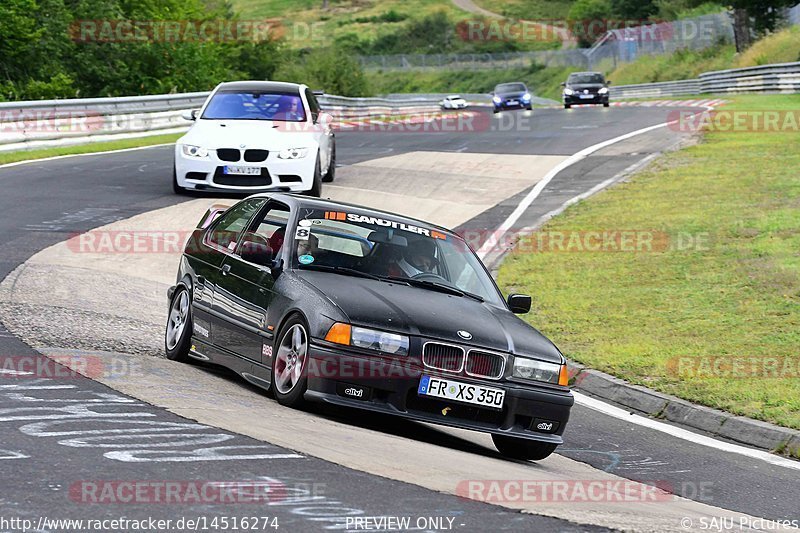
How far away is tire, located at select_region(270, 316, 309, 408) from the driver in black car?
1.17 m

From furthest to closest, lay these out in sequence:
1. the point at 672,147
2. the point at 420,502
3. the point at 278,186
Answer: the point at 672,147 < the point at 278,186 < the point at 420,502

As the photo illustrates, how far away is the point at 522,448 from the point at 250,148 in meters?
11.0

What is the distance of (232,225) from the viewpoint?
9.89m

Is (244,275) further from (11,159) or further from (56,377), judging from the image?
(11,159)

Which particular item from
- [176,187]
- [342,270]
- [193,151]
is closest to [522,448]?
[342,270]

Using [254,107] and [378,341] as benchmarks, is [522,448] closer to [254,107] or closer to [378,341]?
[378,341]

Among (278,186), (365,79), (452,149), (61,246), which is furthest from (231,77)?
(61,246)

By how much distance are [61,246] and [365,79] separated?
46.0 m

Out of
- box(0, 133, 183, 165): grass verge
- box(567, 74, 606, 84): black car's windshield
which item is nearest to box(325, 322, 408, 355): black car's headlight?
box(0, 133, 183, 165): grass verge

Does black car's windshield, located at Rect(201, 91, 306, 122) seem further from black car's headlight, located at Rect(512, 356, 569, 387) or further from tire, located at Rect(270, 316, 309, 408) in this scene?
black car's headlight, located at Rect(512, 356, 569, 387)

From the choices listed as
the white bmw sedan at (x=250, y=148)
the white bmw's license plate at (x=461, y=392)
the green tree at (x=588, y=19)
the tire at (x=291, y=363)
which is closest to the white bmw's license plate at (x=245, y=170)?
the white bmw sedan at (x=250, y=148)

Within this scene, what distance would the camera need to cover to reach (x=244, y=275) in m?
9.02

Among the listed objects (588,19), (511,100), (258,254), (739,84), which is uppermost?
(588,19)

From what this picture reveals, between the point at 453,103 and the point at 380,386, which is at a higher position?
the point at 380,386
